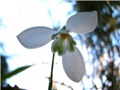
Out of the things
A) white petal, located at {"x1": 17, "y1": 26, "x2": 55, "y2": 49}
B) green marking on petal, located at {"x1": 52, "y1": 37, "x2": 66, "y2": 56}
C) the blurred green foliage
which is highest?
white petal, located at {"x1": 17, "y1": 26, "x2": 55, "y2": 49}

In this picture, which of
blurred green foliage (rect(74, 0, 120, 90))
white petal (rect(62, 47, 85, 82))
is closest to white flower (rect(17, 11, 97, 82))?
white petal (rect(62, 47, 85, 82))

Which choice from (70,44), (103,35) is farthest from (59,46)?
(103,35)

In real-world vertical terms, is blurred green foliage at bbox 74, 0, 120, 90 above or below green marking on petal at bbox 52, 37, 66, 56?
below

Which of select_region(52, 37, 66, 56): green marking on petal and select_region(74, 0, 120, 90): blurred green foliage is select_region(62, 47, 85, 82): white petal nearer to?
select_region(52, 37, 66, 56): green marking on petal

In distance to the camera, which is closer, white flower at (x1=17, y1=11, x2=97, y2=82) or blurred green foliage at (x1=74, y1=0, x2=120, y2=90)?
white flower at (x1=17, y1=11, x2=97, y2=82)

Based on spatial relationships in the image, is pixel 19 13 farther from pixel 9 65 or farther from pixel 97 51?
pixel 97 51

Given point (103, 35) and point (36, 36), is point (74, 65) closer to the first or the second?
point (36, 36)

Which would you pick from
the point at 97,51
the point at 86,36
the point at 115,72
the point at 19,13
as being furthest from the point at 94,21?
the point at 86,36
